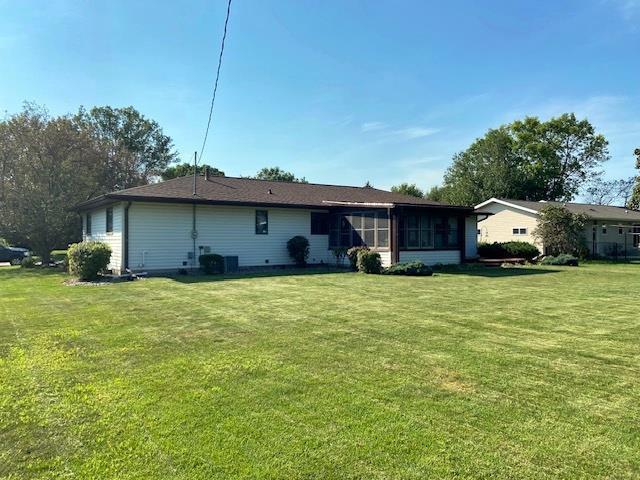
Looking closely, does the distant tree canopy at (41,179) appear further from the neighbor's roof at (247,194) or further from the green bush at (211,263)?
the green bush at (211,263)

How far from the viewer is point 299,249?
1853 cm

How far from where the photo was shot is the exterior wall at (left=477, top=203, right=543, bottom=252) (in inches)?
1070

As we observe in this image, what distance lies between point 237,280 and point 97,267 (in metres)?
4.57

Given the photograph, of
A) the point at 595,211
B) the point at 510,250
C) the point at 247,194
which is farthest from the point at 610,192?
the point at 247,194

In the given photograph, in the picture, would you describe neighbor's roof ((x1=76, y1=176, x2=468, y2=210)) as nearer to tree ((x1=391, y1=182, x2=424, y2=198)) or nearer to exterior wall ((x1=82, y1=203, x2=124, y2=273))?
exterior wall ((x1=82, y1=203, x2=124, y2=273))

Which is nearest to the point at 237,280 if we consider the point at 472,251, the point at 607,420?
the point at 607,420

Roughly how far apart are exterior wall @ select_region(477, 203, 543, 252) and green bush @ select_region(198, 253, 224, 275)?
17.7 m

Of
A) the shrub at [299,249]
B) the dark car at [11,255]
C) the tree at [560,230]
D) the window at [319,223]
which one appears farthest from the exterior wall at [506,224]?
the dark car at [11,255]

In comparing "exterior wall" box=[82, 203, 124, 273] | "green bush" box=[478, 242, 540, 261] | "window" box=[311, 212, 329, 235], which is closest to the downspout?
"exterior wall" box=[82, 203, 124, 273]

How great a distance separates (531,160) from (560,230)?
2672cm

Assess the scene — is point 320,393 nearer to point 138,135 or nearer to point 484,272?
point 484,272

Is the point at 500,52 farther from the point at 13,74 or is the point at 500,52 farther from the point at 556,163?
the point at 556,163

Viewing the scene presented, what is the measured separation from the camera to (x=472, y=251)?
22906mm

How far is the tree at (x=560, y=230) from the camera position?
2436 centimetres
